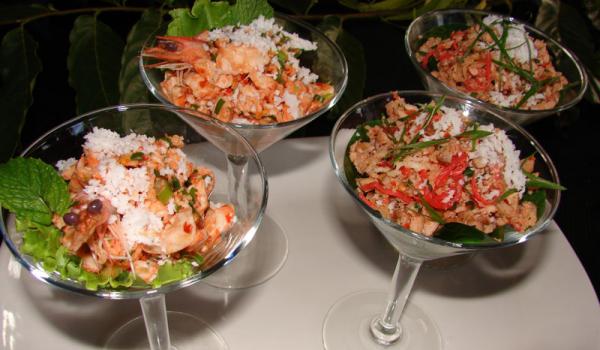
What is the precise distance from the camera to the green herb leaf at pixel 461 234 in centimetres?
130

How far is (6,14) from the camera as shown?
1858 millimetres

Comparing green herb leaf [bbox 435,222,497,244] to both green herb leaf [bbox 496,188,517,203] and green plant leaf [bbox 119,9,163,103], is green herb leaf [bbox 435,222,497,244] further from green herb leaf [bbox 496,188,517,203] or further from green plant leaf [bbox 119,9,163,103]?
green plant leaf [bbox 119,9,163,103]

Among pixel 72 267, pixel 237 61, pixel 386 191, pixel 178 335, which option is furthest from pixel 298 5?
pixel 72 267

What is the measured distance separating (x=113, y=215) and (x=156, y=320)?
39 centimetres

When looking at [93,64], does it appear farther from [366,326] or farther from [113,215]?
[366,326]

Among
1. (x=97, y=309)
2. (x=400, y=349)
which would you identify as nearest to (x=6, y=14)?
(x=97, y=309)

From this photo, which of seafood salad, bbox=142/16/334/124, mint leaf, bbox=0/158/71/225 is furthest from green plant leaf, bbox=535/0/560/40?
mint leaf, bbox=0/158/71/225

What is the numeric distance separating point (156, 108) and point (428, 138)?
666mm

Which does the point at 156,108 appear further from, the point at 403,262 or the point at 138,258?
the point at 403,262

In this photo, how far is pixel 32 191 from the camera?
1.19 metres

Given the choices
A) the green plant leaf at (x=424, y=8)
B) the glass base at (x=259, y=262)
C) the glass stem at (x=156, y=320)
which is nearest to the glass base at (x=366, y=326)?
the glass base at (x=259, y=262)

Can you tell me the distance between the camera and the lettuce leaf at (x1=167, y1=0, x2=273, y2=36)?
1760 millimetres

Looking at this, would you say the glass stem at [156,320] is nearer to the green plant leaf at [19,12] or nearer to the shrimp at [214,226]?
the shrimp at [214,226]

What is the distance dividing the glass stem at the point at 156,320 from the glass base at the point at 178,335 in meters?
0.14
